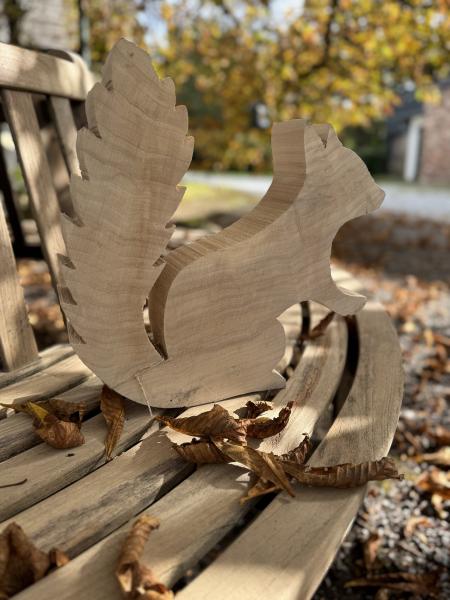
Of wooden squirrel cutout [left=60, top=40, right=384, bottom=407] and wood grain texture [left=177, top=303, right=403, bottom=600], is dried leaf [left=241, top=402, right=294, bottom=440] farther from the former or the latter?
wooden squirrel cutout [left=60, top=40, right=384, bottom=407]

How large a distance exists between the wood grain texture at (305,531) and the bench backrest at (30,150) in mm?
895

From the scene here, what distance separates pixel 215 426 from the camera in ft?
3.81

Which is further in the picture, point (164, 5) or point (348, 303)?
point (164, 5)

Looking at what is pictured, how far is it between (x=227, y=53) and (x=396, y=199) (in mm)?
8051

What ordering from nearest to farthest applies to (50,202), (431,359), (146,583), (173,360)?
1. (146,583)
2. (173,360)
3. (50,202)
4. (431,359)

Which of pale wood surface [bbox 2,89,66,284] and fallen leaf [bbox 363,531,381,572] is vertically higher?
pale wood surface [bbox 2,89,66,284]

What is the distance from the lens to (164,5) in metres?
6.24

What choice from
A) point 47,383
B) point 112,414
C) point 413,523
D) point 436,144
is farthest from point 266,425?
point 436,144

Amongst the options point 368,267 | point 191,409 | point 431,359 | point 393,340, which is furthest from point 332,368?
point 368,267

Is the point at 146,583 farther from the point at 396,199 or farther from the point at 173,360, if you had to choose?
the point at 396,199

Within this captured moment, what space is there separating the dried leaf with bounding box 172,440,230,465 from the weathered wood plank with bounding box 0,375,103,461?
32cm

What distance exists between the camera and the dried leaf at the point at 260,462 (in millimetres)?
1026

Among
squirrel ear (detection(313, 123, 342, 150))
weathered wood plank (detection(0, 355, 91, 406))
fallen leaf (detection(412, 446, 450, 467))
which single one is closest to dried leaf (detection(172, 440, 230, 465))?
weathered wood plank (detection(0, 355, 91, 406))

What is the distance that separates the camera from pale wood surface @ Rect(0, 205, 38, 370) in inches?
58.9
